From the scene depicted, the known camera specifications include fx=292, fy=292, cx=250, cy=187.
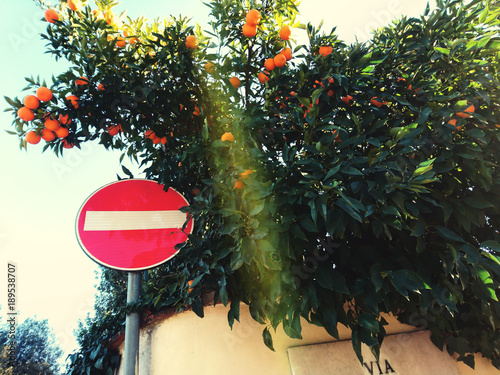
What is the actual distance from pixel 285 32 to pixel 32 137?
201 centimetres

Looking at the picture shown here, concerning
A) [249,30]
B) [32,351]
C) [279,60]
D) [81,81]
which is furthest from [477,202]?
[32,351]

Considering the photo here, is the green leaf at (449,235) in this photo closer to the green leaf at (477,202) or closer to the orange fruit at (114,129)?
the green leaf at (477,202)

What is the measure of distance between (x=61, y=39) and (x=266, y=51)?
1.53 metres

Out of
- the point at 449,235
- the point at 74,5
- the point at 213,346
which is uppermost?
the point at 74,5

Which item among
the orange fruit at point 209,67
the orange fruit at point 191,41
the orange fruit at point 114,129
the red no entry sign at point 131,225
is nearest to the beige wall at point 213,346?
the red no entry sign at point 131,225

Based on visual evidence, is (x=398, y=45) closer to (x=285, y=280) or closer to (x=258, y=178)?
(x=258, y=178)

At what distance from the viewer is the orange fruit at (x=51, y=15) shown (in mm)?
2137

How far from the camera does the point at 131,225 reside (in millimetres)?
1811

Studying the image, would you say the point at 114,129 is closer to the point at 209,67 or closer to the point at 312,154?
the point at 209,67

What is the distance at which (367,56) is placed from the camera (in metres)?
1.97

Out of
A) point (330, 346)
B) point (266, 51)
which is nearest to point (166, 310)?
point (330, 346)

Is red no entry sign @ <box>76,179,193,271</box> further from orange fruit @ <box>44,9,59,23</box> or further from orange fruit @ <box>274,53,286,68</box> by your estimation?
orange fruit @ <box>44,9,59,23</box>

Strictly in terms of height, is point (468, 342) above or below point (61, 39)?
below

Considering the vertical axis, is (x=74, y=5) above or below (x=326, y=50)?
above
